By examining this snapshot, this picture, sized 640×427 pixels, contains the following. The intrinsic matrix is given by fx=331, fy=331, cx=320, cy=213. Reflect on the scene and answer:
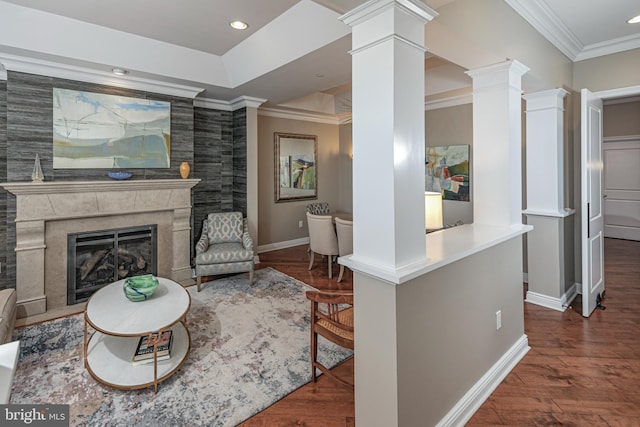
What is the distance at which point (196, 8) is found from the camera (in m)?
2.81

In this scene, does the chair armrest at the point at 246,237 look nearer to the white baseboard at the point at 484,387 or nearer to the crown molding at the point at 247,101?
the crown molding at the point at 247,101

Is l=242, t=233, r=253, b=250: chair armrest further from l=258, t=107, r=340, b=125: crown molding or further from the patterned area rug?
l=258, t=107, r=340, b=125: crown molding

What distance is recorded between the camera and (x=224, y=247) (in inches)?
172

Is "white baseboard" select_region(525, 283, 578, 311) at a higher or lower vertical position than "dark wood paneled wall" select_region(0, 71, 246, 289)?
lower

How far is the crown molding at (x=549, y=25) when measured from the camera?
2525 millimetres

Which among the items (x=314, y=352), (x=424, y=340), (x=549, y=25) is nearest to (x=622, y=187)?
(x=549, y=25)

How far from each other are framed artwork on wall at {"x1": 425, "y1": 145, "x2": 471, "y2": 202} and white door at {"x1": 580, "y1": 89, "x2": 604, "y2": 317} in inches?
64.7

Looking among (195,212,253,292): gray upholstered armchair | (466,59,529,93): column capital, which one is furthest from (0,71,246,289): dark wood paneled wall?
(466,59,529,93): column capital

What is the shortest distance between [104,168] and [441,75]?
14.5ft

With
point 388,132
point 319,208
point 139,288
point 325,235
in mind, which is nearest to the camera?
point 388,132

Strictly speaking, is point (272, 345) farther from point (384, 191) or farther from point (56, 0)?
point (56, 0)

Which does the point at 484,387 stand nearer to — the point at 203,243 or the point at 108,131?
the point at 203,243

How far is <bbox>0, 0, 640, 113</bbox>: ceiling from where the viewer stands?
2.76 metres

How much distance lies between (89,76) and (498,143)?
13.5ft
